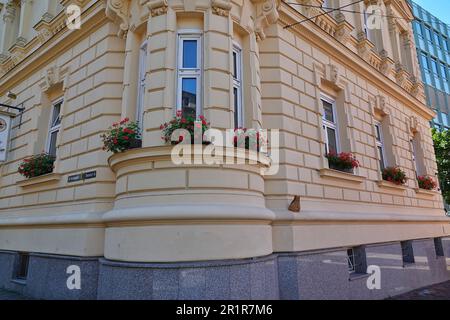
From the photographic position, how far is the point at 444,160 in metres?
18.7

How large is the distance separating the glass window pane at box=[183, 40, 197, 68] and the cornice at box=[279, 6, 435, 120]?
8.19 feet

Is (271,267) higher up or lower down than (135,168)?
lower down

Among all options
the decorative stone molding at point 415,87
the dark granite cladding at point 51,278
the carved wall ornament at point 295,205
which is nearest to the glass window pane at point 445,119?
the decorative stone molding at point 415,87

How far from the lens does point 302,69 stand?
7.53m

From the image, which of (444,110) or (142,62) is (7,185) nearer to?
(142,62)

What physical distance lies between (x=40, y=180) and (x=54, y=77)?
284 cm

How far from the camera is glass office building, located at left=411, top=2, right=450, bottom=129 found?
31.4 m

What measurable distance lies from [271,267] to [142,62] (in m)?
4.66

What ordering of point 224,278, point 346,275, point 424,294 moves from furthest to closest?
1. point 424,294
2. point 346,275
3. point 224,278

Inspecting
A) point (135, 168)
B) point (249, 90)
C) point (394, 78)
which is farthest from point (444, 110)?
point (135, 168)

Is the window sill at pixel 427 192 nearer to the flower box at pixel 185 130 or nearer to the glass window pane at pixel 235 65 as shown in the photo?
the glass window pane at pixel 235 65

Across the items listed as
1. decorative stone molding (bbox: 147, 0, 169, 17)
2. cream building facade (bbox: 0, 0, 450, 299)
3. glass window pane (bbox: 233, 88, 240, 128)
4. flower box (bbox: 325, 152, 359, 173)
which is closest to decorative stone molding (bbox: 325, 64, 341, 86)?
cream building facade (bbox: 0, 0, 450, 299)

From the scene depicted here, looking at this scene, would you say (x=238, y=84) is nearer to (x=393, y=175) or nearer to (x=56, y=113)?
(x=56, y=113)

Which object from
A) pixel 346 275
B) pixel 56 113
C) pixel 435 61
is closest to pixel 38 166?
pixel 56 113
